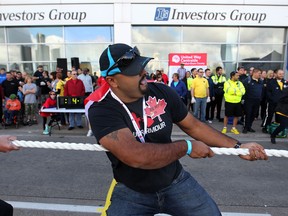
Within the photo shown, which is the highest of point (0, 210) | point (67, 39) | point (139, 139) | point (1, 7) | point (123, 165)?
point (1, 7)

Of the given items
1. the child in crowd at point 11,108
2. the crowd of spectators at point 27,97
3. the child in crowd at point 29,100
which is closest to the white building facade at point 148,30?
the crowd of spectators at point 27,97

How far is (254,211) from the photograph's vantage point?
359cm

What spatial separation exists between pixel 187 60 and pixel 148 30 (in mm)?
4351

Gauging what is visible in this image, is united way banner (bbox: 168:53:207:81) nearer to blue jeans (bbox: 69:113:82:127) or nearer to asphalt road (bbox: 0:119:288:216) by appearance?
blue jeans (bbox: 69:113:82:127)

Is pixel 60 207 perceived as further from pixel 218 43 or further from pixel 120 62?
pixel 218 43

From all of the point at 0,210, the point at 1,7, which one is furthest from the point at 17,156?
the point at 1,7

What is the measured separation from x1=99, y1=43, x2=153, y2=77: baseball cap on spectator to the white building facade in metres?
14.1

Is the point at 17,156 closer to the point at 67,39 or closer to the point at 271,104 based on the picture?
the point at 271,104

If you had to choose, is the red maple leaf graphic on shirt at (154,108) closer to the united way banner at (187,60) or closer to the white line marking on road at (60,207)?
the white line marking on road at (60,207)

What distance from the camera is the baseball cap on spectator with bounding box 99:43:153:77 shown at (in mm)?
1868

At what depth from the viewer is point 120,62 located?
6.13 feet

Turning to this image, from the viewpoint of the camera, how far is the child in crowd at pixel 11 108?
9.41 m

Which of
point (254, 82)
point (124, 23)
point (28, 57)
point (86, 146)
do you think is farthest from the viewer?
point (28, 57)

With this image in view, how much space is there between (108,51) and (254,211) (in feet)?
9.63
